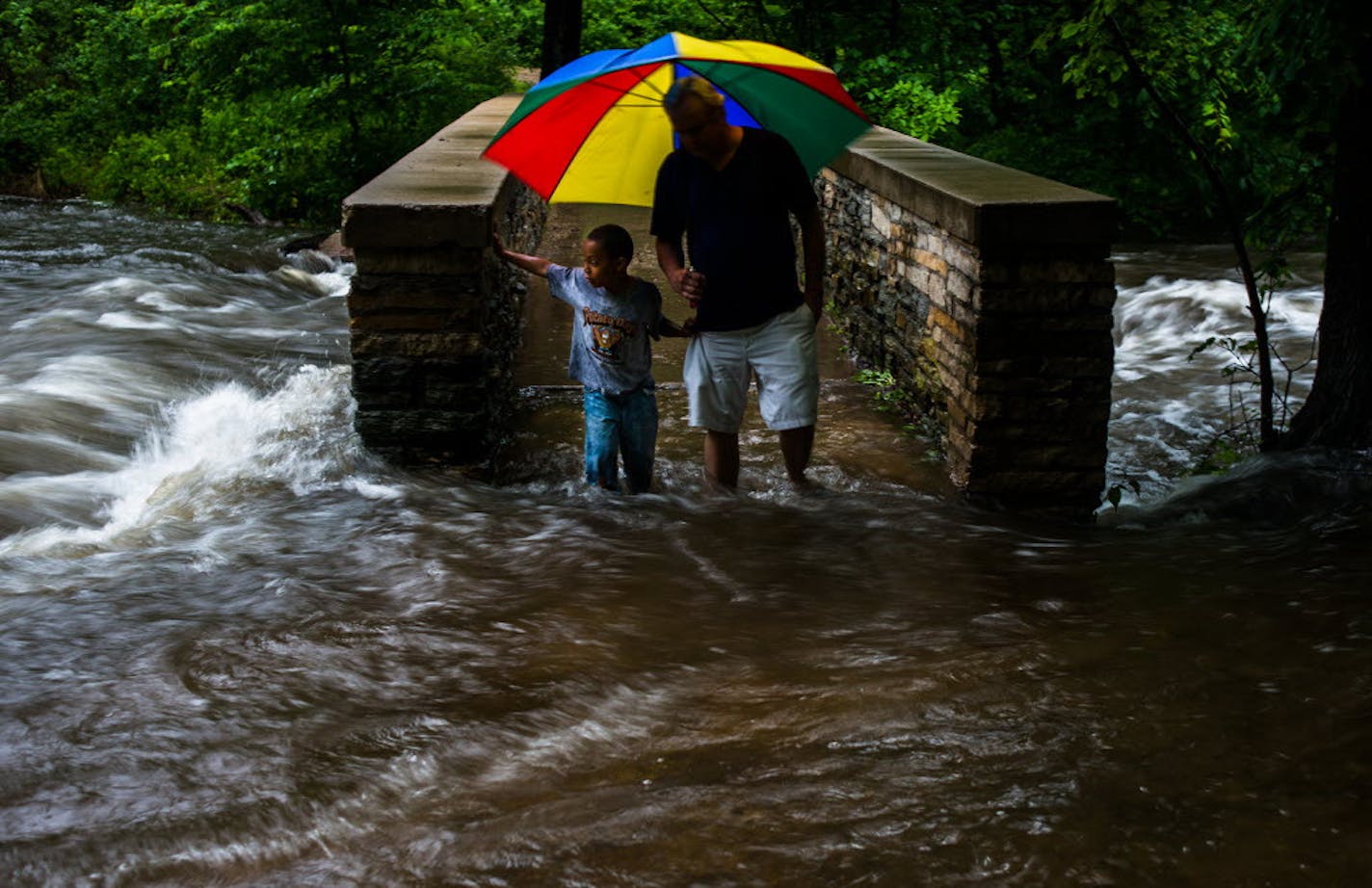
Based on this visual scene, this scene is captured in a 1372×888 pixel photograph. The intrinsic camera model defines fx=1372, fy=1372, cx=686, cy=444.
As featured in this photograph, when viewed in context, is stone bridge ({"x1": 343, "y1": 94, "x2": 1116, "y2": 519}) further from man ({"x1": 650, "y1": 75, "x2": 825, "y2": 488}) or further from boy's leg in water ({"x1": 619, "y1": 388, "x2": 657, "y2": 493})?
man ({"x1": 650, "y1": 75, "x2": 825, "y2": 488})

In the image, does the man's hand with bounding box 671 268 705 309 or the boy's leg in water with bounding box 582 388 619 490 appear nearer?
the man's hand with bounding box 671 268 705 309

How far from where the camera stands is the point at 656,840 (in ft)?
10.3

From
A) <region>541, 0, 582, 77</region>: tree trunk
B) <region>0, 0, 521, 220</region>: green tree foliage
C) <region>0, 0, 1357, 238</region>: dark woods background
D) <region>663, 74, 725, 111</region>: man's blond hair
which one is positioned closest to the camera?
<region>663, 74, 725, 111</region>: man's blond hair

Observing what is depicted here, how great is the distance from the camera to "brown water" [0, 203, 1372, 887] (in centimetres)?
315

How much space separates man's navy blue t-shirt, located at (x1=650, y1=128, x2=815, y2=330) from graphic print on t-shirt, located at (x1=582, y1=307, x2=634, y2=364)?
31 centimetres

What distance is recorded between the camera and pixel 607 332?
212 inches

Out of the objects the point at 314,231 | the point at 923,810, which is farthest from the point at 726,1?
the point at 923,810

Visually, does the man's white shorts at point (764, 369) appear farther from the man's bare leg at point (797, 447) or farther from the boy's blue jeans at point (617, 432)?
the boy's blue jeans at point (617, 432)

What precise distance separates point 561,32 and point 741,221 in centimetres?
817

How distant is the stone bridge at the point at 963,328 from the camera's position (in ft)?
18.5

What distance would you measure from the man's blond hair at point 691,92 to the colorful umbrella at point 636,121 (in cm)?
30

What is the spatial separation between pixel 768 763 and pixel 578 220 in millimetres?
10824

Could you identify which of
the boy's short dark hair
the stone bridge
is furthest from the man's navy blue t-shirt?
the stone bridge

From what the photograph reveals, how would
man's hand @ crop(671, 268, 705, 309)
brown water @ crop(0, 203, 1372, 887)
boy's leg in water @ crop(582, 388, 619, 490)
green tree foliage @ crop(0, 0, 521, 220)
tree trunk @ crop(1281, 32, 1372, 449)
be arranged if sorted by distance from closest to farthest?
brown water @ crop(0, 203, 1372, 887) < man's hand @ crop(671, 268, 705, 309) < boy's leg in water @ crop(582, 388, 619, 490) < tree trunk @ crop(1281, 32, 1372, 449) < green tree foliage @ crop(0, 0, 521, 220)
